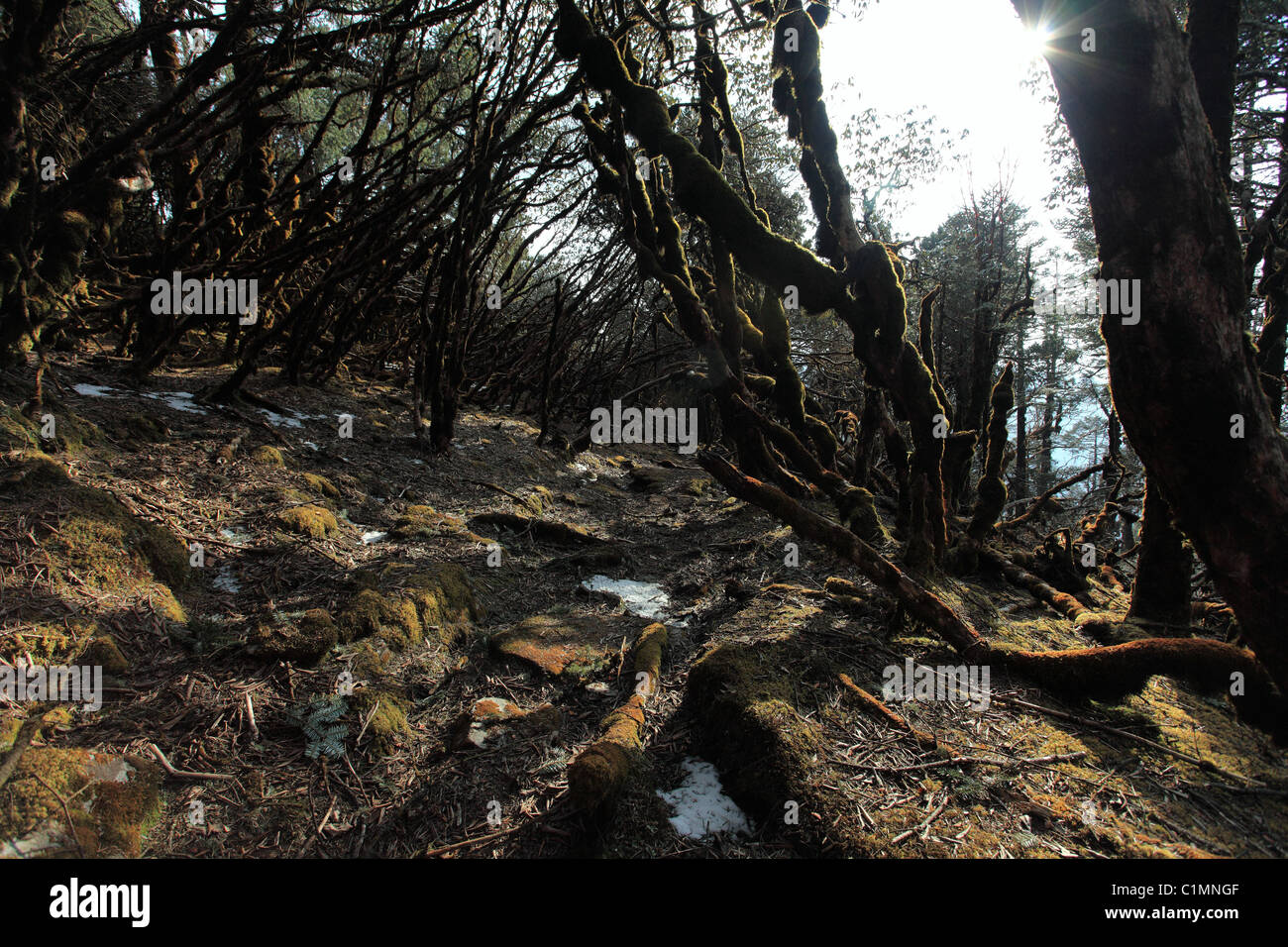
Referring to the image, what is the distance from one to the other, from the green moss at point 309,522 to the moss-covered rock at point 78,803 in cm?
198

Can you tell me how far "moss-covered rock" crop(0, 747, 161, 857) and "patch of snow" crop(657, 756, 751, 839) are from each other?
1597 mm

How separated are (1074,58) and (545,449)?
24.7ft

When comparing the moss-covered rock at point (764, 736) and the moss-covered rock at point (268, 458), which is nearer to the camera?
the moss-covered rock at point (764, 736)

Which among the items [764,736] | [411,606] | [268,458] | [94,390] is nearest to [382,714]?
[411,606]

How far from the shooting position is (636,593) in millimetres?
3945

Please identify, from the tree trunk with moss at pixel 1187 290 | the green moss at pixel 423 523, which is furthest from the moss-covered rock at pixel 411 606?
the tree trunk with moss at pixel 1187 290

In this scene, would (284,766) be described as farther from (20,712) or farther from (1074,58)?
(1074,58)

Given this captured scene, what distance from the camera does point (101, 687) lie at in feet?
6.51

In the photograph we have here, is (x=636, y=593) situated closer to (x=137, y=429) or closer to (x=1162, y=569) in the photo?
(x=1162, y=569)

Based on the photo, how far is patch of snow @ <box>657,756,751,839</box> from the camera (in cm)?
178

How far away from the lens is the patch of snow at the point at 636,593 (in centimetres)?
365

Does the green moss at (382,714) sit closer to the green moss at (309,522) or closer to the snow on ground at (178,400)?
the green moss at (309,522)

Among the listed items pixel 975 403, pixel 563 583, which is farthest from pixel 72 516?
pixel 975 403

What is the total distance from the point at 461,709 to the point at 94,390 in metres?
4.30
